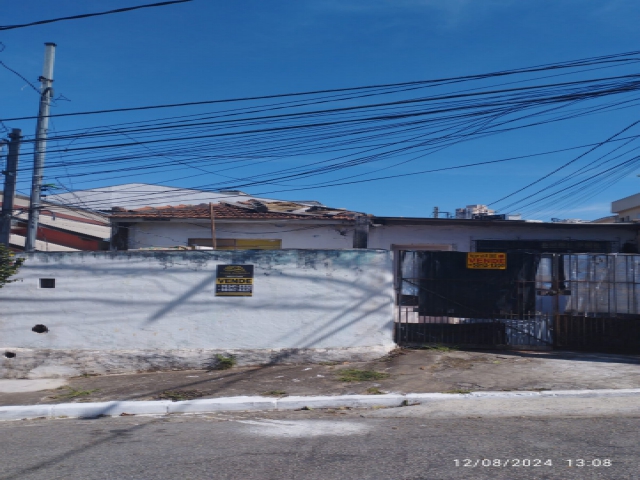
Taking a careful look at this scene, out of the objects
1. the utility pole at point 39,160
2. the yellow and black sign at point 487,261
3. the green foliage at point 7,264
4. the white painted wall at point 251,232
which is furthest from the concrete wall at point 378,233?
the green foliage at point 7,264

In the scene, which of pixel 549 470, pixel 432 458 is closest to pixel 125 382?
pixel 432 458

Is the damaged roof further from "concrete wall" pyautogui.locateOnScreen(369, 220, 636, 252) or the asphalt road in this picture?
the asphalt road

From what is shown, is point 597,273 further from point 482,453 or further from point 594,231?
point 482,453

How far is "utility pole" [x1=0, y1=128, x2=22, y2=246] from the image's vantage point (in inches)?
555

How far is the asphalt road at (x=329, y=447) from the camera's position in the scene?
197 inches

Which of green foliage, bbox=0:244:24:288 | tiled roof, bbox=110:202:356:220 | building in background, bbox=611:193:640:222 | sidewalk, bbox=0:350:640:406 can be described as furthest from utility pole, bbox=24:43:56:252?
building in background, bbox=611:193:640:222

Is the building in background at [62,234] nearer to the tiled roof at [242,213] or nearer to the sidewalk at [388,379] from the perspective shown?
the tiled roof at [242,213]

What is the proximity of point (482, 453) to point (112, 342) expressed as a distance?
279 inches

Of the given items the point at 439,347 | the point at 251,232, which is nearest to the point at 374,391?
the point at 439,347

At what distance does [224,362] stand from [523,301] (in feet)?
17.7

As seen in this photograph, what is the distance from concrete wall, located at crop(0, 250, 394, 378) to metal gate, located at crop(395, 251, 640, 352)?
738 millimetres

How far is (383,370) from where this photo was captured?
960 centimetres

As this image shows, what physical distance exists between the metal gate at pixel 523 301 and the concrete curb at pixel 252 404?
9.29ft

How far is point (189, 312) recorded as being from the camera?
34.2 ft
